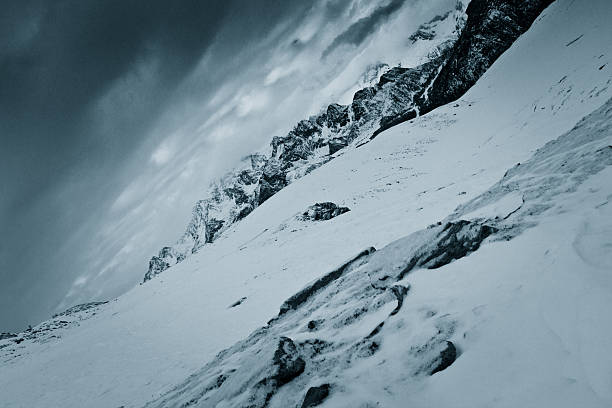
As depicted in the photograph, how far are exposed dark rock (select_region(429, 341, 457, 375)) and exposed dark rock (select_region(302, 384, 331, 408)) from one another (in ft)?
5.22

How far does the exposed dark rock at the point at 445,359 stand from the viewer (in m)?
4.14

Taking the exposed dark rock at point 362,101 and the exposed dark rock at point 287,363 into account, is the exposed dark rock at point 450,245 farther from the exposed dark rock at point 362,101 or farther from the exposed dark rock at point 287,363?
the exposed dark rock at point 362,101

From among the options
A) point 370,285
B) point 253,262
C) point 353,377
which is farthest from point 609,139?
point 253,262

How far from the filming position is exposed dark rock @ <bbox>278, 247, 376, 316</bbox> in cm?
1088

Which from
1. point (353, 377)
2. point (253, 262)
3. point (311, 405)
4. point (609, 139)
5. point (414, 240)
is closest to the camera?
point (311, 405)

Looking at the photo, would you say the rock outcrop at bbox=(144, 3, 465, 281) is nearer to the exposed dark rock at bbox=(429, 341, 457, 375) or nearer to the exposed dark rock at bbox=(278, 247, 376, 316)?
the exposed dark rock at bbox=(278, 247, 376, 316)

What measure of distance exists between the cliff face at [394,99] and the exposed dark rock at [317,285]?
52.0 meters

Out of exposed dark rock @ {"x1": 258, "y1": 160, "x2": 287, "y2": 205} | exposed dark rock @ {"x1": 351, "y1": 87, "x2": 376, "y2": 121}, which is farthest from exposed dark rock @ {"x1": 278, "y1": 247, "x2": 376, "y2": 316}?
exposed dark rock @ {"x1": 351, "y1": 87, "x2": 376, "y2": 121}

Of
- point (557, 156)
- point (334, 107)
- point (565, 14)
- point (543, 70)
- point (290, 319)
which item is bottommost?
point (290, 319)

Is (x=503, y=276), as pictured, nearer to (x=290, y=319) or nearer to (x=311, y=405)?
(x=311, y=405)

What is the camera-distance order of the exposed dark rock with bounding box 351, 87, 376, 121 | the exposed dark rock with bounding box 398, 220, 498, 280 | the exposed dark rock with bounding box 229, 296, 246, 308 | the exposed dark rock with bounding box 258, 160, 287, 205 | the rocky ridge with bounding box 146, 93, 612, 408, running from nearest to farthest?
the rocky ridge with bounding box 146, 93, 612, 408
the exposed dark rock with bounding box 398, 220, 498, 280
the exposed dark rock with bounding box 229, 296, 246, 308
the exposed dark rock with bounding box 258, 160, 287, 205
the exposed dark rock with bounding box 351, 87, 376, 121

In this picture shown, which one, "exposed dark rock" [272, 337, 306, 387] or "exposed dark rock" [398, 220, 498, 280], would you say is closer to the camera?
"exposed dark rock" [272, 337, 306, 387]

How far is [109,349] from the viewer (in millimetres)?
18750

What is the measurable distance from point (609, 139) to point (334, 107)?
4686 inches
